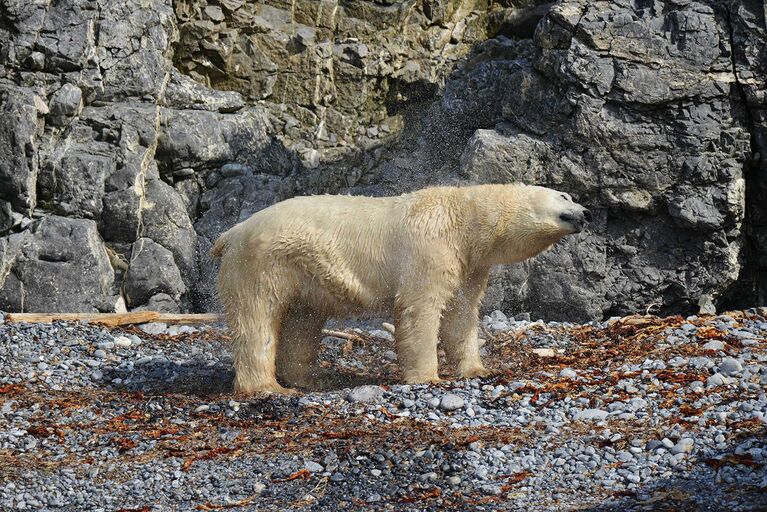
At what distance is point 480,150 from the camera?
546 inches

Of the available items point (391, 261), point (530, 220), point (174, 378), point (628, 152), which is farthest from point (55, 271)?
point (628, 152)

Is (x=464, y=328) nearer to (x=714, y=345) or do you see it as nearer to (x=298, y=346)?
(x=298, y=346)

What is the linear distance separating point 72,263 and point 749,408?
9795 millimetres

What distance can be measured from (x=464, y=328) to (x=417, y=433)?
2123 mm

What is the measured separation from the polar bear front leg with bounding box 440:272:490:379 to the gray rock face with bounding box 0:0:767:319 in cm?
481

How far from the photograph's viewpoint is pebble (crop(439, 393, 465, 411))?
782cm

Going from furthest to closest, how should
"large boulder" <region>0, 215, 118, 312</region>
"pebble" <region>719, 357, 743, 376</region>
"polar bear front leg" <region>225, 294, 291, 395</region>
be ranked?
1. "large boulder" <region>0, 215, 118, 312</region>
2. "polar bear front leg" <region>225, 294, 291, 395</region>
3. "pebble" <region>719, 357, 743, 376</region>

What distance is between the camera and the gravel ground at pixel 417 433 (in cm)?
618

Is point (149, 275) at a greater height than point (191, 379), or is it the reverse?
point (149, 275)

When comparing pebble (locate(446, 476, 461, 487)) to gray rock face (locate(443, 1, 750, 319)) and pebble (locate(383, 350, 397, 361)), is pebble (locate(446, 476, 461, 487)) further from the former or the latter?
gray rock face (locate(443, 1, 750, 319))

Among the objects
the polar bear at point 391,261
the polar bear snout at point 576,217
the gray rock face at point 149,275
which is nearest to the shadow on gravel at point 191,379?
the polar bear at point 391,261

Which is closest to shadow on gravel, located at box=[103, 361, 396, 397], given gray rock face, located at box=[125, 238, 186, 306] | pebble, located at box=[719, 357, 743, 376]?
pebble, located at box=[719, 357, 743, 376]

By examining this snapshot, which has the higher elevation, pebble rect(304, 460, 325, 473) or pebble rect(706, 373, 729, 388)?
pebble rect(706, 373, 729, 388)

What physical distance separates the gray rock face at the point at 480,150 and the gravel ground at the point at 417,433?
3.74 m
